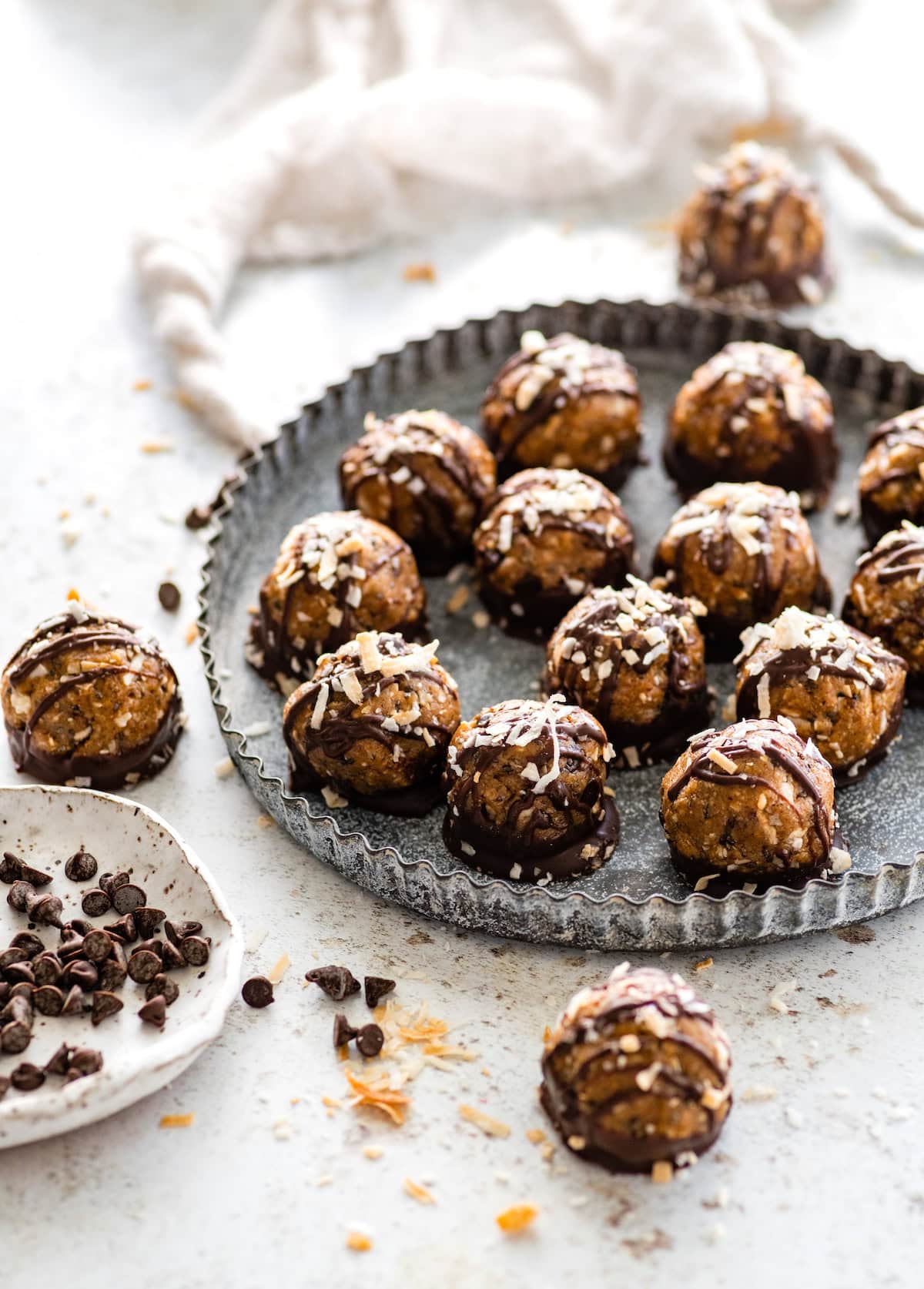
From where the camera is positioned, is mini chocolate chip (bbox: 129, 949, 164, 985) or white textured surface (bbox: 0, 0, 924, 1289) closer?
white textured surface (bbox: 0, 0, 924, 1289)

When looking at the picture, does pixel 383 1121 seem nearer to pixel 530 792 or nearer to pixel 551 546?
pixel 530 792

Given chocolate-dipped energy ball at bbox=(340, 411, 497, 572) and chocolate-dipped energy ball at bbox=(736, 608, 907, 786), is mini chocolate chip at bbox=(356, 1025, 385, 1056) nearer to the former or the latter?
chocolate-dipped energy ball at bbox=(736, 608, 907, 786)

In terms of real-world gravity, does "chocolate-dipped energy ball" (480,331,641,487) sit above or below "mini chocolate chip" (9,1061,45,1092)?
above

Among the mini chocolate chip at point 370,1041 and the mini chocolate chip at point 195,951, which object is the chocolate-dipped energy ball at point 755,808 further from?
the mini chocolate chip at point 195,951

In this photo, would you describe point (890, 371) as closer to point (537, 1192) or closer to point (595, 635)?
point (595, 635)

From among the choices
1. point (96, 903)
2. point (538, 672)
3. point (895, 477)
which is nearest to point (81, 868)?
point (96, 903)

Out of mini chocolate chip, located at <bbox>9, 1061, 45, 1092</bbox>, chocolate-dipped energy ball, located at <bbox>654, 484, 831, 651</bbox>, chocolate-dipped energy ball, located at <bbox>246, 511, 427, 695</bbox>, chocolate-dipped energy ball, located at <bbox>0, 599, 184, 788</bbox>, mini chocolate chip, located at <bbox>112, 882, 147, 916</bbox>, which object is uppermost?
chocolate-dipped energy ball, located at <bbox>654, 484, 831, 651</bbox>

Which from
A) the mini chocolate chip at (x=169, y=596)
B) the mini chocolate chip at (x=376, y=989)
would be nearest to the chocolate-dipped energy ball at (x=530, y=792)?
the mini chocolate chip at (x=376, y=989)

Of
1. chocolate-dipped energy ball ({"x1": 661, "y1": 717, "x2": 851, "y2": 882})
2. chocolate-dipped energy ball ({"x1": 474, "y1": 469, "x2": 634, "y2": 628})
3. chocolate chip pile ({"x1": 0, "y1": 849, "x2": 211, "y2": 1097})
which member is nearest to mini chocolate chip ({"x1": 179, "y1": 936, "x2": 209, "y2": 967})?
chocolate chip pile ({"x1": 0, "y1": 849, "x2": 211, "y2": 1097})

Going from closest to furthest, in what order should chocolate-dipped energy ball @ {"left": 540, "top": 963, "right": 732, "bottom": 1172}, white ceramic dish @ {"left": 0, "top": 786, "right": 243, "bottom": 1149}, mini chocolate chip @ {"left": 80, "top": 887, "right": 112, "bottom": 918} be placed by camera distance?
chocolate-dipped energy ball @ {"left": 540, "top": 963, "right": 732, "bottom": 1172}
white ceramic dish @ {"left": 0, "top": 786, "right": 243, "bottom": 1149}
mini chocolate chip @ {"left": 80, "top": 887, "right": 112, "bottom": 918}
